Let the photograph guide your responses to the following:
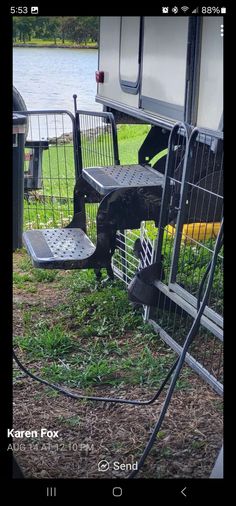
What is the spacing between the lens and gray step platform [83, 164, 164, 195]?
13.2 ft

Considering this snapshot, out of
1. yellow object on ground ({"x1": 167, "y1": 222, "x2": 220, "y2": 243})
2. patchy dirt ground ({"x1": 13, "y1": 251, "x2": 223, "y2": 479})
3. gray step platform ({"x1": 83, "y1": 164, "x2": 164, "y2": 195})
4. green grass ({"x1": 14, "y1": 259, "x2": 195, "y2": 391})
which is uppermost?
gray step platform ({"x1": 83, "y1": 164, "x2": 164, "y2": 195})

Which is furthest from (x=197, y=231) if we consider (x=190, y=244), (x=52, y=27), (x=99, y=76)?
(x=99, y=76)

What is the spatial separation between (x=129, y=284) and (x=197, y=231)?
491 mm

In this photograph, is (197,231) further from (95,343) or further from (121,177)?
(95,343)

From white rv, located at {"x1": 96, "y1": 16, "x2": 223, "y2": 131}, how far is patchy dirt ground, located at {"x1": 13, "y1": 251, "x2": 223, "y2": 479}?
1279 millimetres

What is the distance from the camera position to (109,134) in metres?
4.98

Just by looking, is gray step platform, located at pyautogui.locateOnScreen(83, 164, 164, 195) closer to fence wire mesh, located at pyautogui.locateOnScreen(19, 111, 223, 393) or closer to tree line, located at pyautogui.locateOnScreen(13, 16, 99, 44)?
fence wire mesh, located at pyautogui.locateOnScreen(19, 111, 223, 393)

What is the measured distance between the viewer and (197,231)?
399 centimetres

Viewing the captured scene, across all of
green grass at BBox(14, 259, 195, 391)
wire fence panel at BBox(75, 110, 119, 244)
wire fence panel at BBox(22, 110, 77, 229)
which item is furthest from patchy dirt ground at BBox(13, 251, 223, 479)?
wire fence panel at BBox(22, 110, 77, 229)
